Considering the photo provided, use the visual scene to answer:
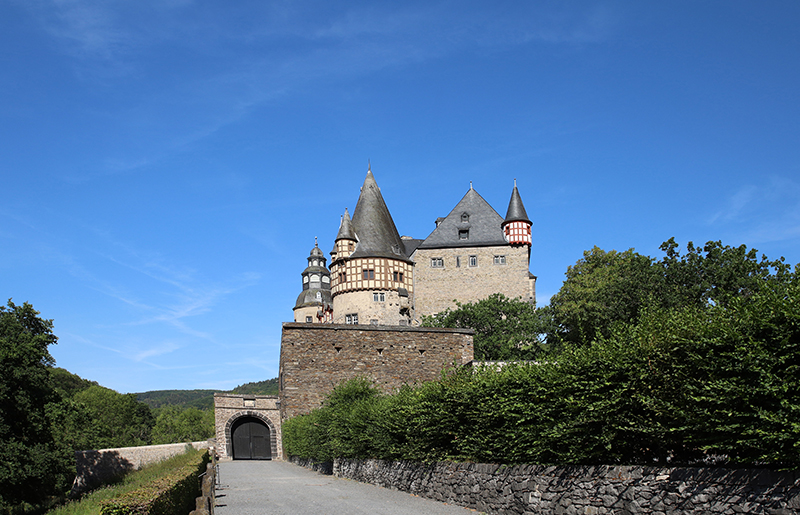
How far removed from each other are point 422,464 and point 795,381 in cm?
850

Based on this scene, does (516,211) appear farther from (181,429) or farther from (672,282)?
(181,429)

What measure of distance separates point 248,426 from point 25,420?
13.1 meters

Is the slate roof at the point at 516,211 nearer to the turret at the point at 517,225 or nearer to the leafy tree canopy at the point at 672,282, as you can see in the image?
the turret at the point at 517,225

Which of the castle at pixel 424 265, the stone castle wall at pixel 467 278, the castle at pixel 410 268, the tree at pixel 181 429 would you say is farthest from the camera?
the tree at pixel 181 429

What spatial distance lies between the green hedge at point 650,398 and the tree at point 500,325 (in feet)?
95.3

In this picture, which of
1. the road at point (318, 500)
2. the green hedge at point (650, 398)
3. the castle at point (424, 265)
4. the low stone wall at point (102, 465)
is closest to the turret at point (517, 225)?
the castle at point (424, 265)

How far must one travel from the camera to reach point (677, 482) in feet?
23.1

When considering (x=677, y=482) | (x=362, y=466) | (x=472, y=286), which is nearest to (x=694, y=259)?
(x=472, y=286)

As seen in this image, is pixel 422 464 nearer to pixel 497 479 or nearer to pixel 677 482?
pixel 497 479

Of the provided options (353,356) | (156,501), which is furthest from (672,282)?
(156,501)

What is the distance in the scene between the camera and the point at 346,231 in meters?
55.1

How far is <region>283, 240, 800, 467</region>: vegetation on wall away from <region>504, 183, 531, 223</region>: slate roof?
138 ft

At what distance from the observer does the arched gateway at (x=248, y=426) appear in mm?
35125

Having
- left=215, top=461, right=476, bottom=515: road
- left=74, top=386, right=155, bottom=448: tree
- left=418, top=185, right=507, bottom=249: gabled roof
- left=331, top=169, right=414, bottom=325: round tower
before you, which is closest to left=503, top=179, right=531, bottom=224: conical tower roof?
left=418, top=185, right=507, bottom=249: gabled roof
